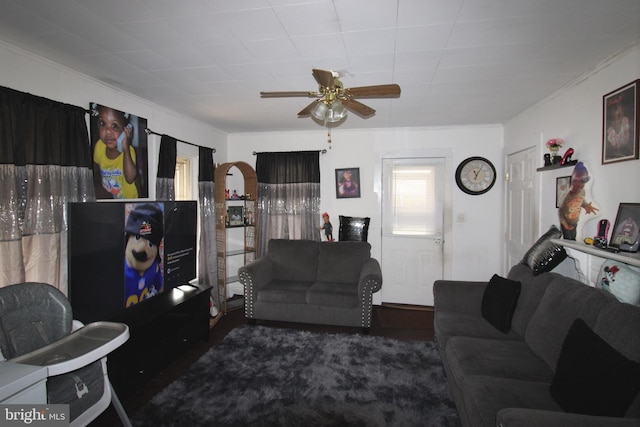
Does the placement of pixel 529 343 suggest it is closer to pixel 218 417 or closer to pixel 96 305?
pixel 218 417

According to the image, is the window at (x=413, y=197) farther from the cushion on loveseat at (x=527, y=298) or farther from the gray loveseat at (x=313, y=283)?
the cushion on loveseat at (x=527, y=298)

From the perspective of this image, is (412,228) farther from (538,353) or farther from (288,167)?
(538,353)

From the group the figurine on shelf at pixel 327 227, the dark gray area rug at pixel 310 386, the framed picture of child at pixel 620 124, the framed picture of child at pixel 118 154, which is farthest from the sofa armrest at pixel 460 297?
the framed picture of child at pixel 118 154

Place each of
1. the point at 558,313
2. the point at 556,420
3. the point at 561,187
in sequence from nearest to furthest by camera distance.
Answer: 1. the point at 556,420
2. the point at 558,313
3. the point at 561,187

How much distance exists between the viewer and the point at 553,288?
2121 millimetres

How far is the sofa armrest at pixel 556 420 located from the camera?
3.85ft

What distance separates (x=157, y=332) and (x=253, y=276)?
1201mm

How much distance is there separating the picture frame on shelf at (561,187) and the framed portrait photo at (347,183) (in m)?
2.34

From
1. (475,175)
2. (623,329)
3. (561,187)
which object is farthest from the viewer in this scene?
(475,175)

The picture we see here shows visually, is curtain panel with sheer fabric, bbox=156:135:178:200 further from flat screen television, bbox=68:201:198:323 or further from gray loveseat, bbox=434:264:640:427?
gray loveseat, bbox=434:264:640:427

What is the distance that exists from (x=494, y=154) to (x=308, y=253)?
9.24 ft

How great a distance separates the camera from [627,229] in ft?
6.43

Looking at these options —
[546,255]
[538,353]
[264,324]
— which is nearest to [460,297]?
[546,255]

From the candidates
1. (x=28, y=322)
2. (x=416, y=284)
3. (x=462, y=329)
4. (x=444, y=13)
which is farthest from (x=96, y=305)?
(x=416, y=284)
